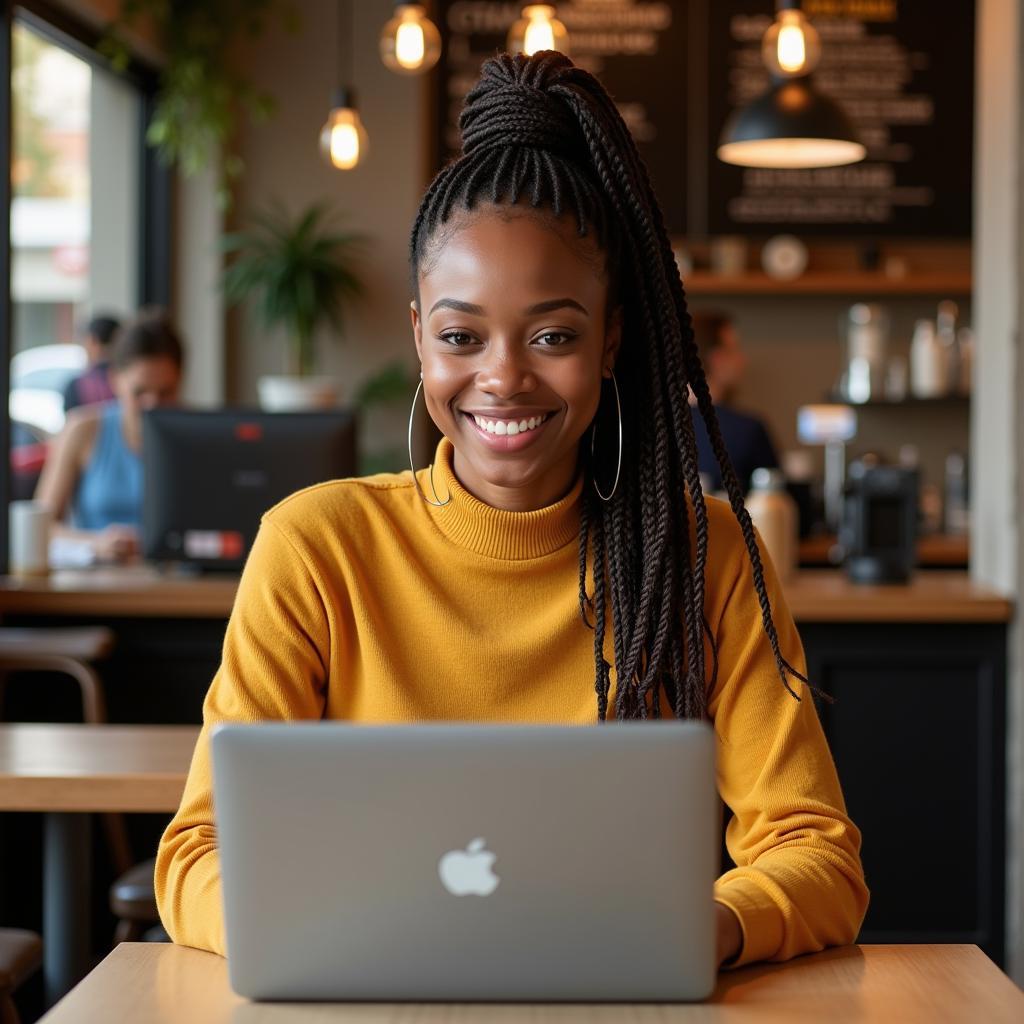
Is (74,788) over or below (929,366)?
below

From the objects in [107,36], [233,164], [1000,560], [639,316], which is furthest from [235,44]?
[639,316]

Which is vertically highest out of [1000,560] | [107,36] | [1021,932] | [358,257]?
[107,36]

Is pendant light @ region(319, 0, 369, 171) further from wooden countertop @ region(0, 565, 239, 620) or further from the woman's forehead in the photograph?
the woman's forehead

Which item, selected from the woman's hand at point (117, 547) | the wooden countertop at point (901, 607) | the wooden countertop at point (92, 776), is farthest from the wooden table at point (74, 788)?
the woman's hand at point (117, 547)

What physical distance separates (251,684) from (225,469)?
7.62ft

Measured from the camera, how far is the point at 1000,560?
3.60 metres

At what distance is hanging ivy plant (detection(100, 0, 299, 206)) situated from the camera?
551 centimetres

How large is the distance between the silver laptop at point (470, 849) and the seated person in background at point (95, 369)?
176 inches

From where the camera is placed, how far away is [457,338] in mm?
1464

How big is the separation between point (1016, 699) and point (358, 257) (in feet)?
11.2

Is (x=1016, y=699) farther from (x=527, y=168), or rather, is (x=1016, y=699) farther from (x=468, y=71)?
(x=468, y=71)

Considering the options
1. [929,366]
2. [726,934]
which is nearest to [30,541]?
[726,934]

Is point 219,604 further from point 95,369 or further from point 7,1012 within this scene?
point 95,369

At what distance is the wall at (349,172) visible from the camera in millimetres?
6062
